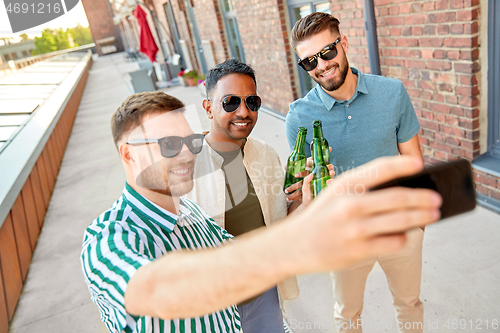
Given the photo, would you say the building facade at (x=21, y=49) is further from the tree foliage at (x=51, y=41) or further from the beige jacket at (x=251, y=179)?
the beige jacket at (x=251, y=179)

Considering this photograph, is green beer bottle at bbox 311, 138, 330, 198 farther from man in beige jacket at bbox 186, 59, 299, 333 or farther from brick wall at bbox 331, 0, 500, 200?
brick wall at bbox 331, 0, 500, 200

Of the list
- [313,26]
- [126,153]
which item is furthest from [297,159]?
[126,153]

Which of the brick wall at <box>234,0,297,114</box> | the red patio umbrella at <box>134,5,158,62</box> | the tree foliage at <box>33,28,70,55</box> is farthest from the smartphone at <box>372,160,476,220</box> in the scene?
the tree foliage at <box>33,28,70,55</box>

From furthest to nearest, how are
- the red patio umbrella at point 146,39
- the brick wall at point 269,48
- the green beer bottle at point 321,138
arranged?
the red patio umbrella at point 146,39 < the brick wall at point 269,48 < the green beer bottle at point 321,138

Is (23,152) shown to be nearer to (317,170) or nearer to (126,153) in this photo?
(126,153)

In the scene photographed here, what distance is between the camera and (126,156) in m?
1.09

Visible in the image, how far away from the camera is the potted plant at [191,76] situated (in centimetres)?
1030

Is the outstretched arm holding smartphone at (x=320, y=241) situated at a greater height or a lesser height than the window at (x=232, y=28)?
lesser

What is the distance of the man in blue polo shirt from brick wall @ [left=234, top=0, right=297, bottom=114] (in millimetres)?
3558

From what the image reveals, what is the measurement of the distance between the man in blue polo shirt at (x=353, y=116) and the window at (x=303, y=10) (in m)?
2.56

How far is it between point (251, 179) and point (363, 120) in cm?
62

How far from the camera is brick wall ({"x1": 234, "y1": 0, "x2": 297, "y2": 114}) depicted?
202 inches

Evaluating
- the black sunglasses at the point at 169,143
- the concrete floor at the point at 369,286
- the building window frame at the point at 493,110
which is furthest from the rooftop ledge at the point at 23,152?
the building window frame at the point at 493,110

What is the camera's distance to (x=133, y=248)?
0.86 meters
